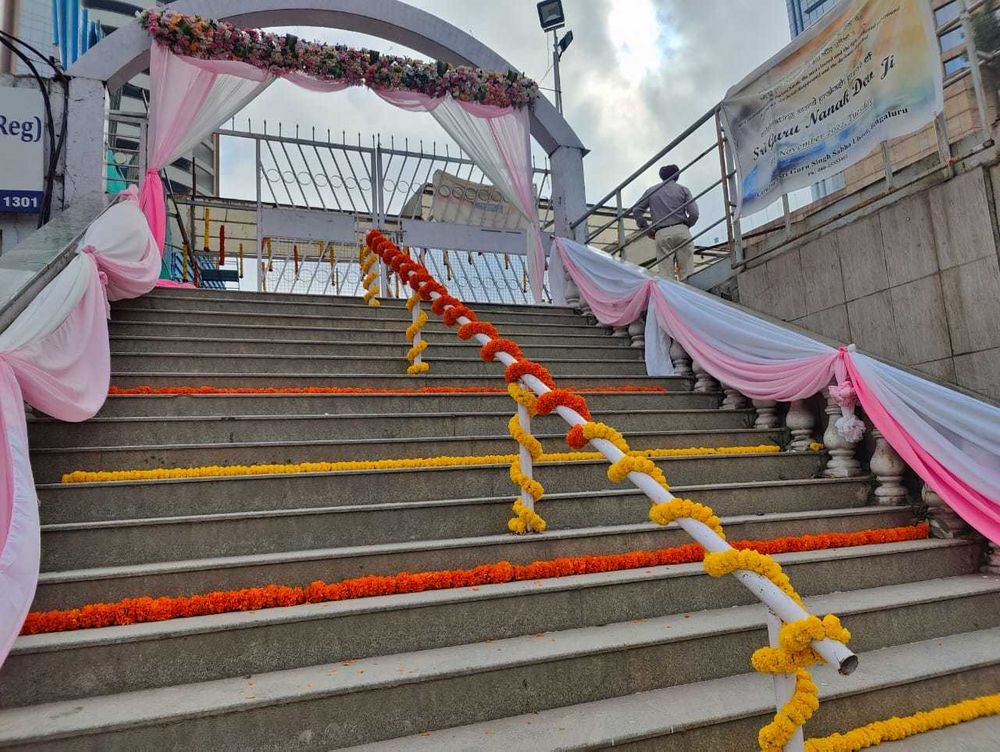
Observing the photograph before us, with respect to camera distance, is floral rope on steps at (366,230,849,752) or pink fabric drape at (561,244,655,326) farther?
pink fabric drape at (561,244,655,326)

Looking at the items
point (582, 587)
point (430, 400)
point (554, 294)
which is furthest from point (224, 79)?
point (582, 587)

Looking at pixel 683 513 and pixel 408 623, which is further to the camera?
pixel 408 623

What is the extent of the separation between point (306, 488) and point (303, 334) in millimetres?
2479

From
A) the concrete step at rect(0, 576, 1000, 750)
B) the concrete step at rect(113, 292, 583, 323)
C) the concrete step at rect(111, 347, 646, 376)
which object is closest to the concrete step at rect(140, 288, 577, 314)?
the concrete step at rect(113, 292, 583, 323)

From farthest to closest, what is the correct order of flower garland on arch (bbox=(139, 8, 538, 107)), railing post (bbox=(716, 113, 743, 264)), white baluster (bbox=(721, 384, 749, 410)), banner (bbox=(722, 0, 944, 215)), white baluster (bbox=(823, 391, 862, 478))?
1. flower garland on arch (bbox=(139, 8, 538, 107))
2. railing post (bbox=(716, 113, 743, 264))
3. white baluster (bbox=(721, 384, 749, 410))
4. banner (bbox=(722, 0, 944, 215))
5. white baluster (bbox=(823, 391, 862, 478))

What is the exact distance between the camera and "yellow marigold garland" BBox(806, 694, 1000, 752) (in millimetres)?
2018

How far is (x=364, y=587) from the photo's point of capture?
2438 mm

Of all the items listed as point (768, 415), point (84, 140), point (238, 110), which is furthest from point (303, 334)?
point (84, 140)

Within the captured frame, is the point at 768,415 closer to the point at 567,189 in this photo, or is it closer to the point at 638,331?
the point at 638,331

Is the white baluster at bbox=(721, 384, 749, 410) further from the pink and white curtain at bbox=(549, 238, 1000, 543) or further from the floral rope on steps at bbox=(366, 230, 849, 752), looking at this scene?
the floral rope on steps at bbox=(366, 230, 849, 752)

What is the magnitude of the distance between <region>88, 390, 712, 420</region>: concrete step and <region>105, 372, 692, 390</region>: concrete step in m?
0.10

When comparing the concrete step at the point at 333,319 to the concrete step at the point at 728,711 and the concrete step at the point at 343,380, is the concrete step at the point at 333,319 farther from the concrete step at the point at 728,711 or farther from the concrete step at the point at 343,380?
the concrete step at the point at 728,711

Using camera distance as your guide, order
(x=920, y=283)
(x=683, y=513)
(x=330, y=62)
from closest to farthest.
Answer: (x=683, y=513) → (x=920, y=283) → (x=330, y=62)

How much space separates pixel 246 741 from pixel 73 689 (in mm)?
617
